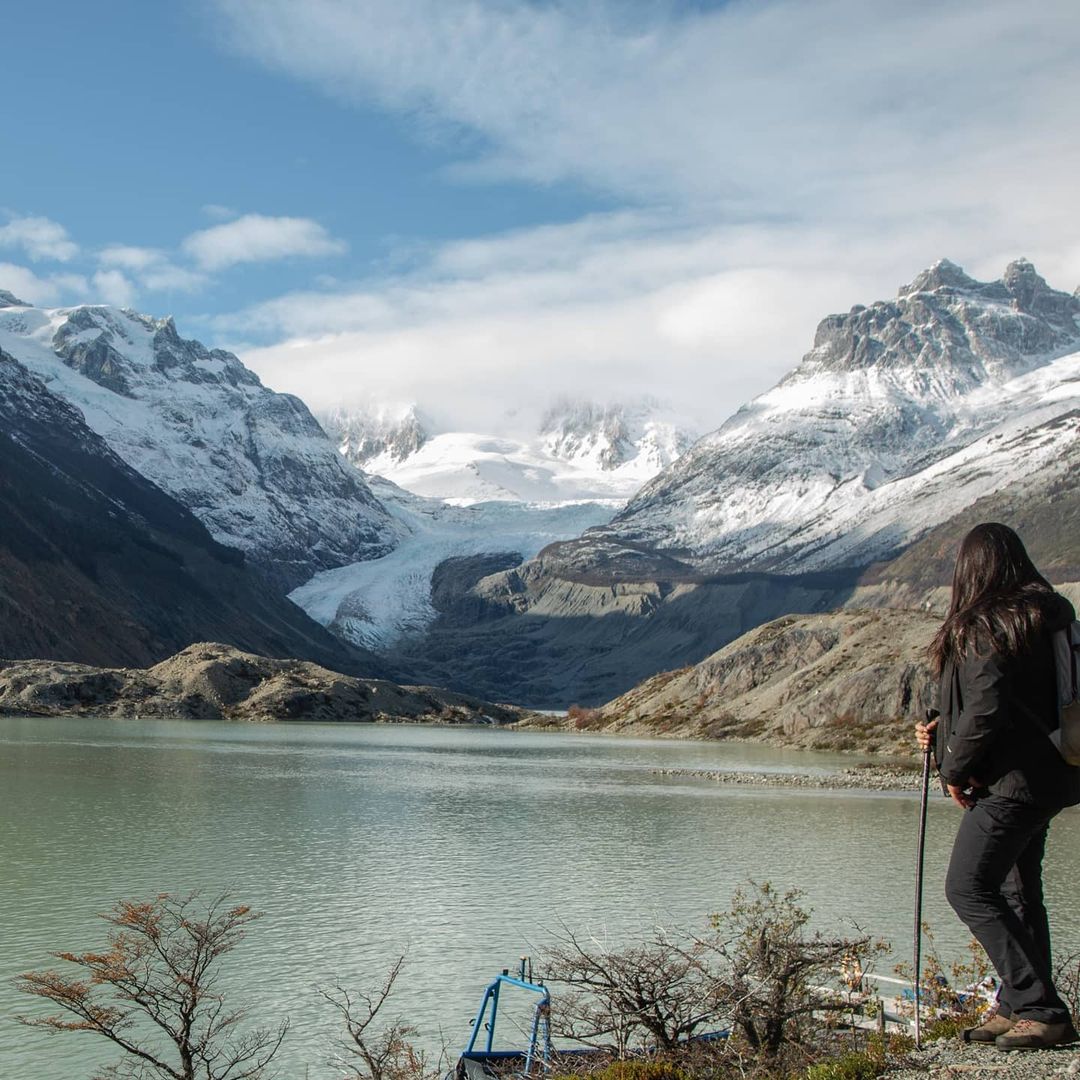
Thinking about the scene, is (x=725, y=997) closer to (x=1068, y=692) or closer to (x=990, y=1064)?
(x=990, y=1064)

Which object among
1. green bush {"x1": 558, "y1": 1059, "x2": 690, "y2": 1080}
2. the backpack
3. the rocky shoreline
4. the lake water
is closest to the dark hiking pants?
the backpack

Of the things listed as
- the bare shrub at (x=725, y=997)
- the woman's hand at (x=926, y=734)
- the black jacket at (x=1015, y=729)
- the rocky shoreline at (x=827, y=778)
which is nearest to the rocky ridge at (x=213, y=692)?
the rocky shoreline at (x=827, y=778)

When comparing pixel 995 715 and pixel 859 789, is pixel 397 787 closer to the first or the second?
pixel 859 789

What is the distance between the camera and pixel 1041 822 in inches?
328

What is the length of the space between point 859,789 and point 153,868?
42623 mm

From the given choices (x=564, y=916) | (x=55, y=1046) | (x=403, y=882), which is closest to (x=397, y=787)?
(x=403, y=882)

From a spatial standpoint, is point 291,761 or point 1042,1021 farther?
point 291,761

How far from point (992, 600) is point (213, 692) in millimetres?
144186

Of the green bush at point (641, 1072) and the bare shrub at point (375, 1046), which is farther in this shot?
the bare shrub at point (375, 1046)

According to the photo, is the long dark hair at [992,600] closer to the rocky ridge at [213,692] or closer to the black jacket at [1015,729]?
the black jacket at [1015,729]

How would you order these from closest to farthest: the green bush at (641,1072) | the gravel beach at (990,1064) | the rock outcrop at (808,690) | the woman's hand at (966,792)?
the gravel beach at (990,1064) → the woman's hand at (966,792) → the green bush at (641,1072) → the rock outcrop at (808,690)

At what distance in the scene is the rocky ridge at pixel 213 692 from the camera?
13150 centimetres

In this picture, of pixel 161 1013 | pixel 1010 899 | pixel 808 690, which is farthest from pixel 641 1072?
pixel 808 690

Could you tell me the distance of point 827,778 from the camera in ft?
226
